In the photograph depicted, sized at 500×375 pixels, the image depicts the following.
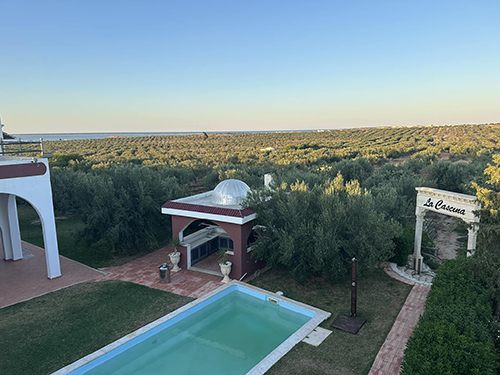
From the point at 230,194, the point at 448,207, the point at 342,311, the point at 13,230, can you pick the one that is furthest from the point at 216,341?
the point at 13,230

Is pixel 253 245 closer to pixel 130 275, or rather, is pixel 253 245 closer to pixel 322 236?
pixel 322 236

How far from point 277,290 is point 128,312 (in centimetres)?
526

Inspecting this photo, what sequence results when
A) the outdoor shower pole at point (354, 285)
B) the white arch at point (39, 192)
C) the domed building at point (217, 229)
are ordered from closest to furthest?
the outdoor shower pole at point (354, 285)
the white arch at point (39, 192)
the domed building at point (217, 229)

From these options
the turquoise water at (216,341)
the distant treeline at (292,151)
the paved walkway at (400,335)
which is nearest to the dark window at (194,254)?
the turquoise water at (216,341)

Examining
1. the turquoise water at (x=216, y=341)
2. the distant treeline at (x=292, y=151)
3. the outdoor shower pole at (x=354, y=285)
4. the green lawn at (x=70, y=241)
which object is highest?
the distant treeline at (x=292, y=151)

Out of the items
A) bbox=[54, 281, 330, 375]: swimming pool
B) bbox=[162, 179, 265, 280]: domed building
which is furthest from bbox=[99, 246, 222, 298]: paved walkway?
bbox=[54, 281, 330, 375]: swimming pool

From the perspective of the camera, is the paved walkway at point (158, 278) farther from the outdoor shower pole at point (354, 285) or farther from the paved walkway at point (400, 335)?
the paved walkway at point (400, 335)

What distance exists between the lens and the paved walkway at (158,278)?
12555mm

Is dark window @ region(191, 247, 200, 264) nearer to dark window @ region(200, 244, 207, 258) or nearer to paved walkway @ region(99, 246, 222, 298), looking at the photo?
dark window @ region(200, 244, 207, 258)

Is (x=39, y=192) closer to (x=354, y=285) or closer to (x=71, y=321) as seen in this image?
(x=71, y=321)

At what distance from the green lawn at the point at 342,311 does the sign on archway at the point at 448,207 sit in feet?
7.22

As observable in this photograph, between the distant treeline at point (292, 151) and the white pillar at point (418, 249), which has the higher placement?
the distant treeline at point (292, 151)

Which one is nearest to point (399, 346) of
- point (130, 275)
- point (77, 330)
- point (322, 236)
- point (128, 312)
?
point (322, 236)

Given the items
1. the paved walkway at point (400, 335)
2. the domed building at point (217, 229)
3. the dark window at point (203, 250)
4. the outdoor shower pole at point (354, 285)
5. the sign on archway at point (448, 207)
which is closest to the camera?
the paved walkway at point (400, 335)
